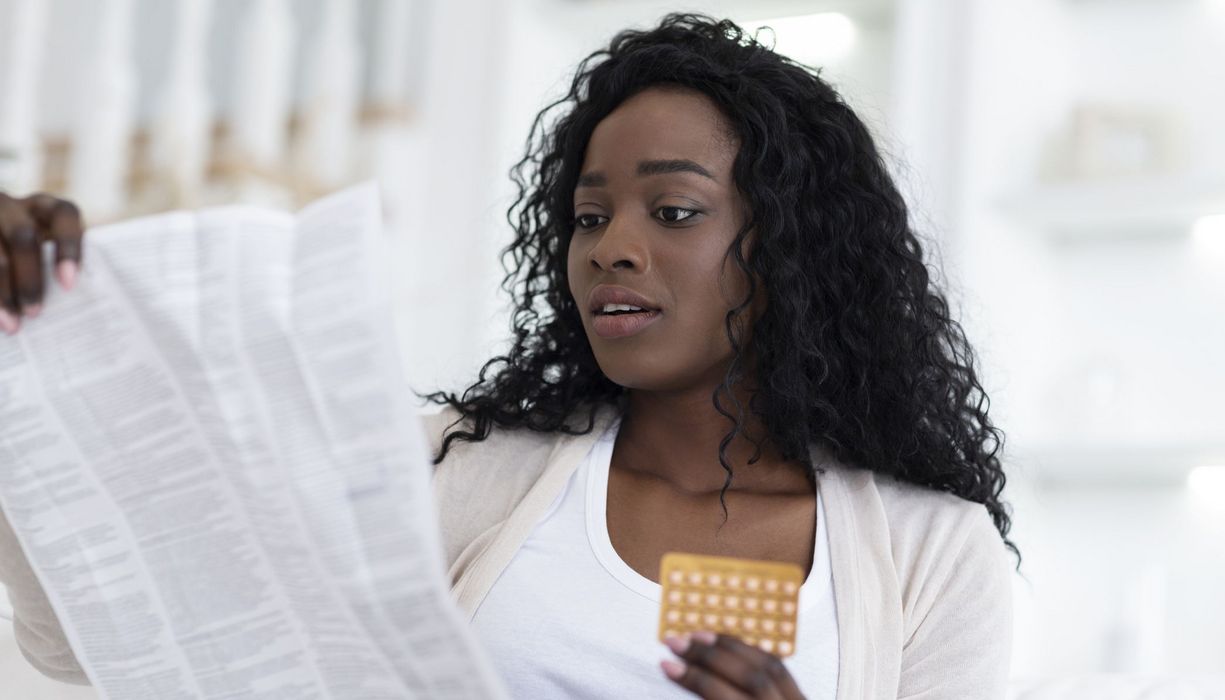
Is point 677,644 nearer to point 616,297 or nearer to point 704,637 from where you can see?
point 704,637

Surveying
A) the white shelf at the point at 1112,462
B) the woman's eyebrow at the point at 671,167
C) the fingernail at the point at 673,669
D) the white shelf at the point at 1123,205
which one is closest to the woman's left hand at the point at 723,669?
the fingernail at the point at 673,669

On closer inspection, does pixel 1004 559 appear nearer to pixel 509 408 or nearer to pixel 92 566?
pixel 509 408

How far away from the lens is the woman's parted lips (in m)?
1.18

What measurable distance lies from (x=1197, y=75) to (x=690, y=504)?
5.51 ft

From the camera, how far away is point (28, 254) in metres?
0.85

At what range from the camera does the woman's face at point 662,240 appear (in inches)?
46.9

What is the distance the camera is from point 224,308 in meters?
0.83

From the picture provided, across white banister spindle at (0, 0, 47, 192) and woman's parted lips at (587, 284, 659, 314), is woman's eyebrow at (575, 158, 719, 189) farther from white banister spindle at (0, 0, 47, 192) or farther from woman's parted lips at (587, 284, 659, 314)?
white banister spindle at (0, 0, 47, 192)

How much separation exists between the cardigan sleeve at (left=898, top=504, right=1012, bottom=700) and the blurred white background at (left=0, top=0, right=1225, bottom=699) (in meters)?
0.95

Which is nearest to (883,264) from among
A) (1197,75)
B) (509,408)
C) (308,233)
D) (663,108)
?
(663,108)

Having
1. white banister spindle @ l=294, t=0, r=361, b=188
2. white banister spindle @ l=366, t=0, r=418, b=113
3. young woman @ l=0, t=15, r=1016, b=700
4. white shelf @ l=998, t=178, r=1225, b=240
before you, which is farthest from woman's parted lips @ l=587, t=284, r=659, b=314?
white banister spindle @ l=366, t=0, r=418, b=113

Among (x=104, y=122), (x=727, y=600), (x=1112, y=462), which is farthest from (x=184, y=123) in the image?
(x=727, y=600)

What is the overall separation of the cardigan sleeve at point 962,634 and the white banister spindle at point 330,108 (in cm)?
191

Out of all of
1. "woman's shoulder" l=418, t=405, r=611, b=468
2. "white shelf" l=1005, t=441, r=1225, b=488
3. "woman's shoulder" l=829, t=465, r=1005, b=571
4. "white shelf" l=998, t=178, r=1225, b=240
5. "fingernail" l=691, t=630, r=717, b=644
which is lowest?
"white shelf" l=1005, t=441, r=1225, b=488
